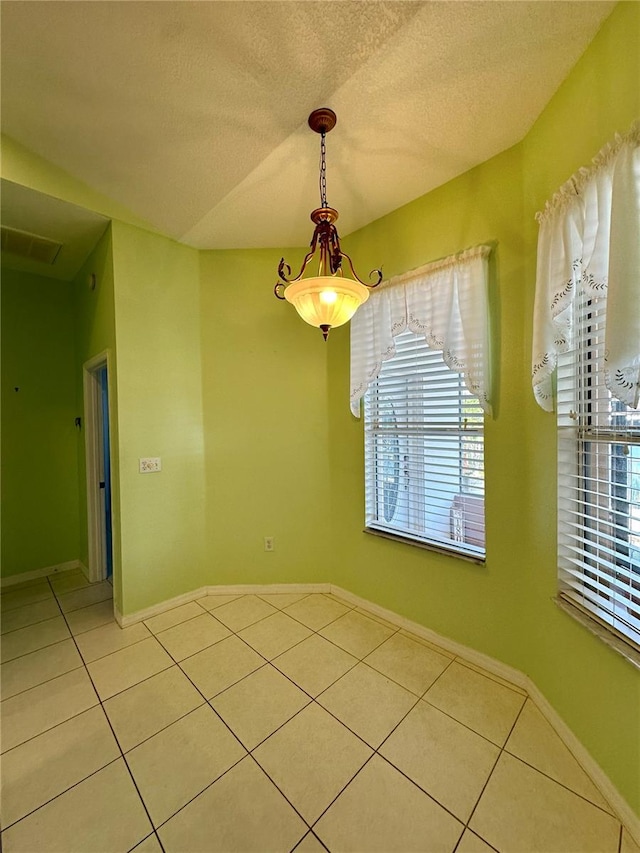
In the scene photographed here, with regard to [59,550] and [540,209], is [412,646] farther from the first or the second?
[59,550]

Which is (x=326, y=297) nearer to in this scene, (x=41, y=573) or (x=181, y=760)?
(x=181, y=760)

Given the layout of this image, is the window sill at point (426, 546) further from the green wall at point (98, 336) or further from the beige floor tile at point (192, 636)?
the green wall at point (98, 336)

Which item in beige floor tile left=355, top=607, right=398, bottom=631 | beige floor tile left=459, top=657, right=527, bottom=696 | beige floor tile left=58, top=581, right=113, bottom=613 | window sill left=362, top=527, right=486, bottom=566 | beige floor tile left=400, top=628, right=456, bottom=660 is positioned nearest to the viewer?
beige floor tile left=459, top=657, right=527, bottom=696

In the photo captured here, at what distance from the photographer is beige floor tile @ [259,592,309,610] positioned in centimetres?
251

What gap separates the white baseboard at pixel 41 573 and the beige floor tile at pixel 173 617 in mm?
1322

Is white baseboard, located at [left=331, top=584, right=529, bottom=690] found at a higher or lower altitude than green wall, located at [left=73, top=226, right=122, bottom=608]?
lower

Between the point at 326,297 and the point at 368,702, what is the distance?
6.48ft

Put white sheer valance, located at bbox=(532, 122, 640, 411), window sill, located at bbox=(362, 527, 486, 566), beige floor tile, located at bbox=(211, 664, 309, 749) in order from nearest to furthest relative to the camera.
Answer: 1. white sheer valance, located at bbox=(532, 122, 640, 411)
2. beige floor tile, located at bbox=(211, 664, 309, 749)
3. window sill, located at bbox=(362, 527, 486, 566)

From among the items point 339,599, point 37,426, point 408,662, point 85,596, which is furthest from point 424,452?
point 37,426

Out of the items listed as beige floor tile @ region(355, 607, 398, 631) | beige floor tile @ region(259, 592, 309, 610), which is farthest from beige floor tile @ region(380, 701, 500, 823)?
beige floor tile @ region(259, 592, 309, 610)

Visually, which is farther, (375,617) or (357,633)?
(375,617)

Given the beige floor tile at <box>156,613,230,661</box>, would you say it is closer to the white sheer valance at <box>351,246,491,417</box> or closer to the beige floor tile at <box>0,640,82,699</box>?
the beige floor tile at <box>0,640,82,699</box>

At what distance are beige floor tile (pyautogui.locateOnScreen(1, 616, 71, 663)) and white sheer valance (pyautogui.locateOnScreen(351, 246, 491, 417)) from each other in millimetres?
2645

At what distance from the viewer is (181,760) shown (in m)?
1.36
